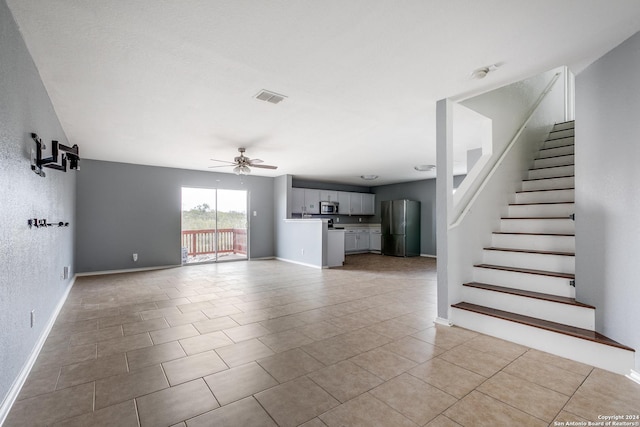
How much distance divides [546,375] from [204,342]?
276cm

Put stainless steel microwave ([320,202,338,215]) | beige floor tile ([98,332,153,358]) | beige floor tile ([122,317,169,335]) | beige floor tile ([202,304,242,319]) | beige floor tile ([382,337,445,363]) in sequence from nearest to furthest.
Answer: beige floor tile ([382,337,445,363])
beige floor tile ([98,332,153,358])
beige floor tile ([122,317,169,335])
beige floor tile ([202,304,242,319])
stainless steel microwave ([320,202,338,215])

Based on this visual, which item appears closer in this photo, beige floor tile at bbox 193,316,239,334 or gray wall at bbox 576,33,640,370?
gray wall at bbox 576,33,640,370

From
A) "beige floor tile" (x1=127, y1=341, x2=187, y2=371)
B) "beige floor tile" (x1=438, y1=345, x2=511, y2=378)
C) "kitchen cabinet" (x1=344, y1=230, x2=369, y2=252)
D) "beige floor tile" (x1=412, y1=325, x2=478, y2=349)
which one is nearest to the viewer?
"beige floor tile" (x1=438, y1=345, x2=511, y2=378)

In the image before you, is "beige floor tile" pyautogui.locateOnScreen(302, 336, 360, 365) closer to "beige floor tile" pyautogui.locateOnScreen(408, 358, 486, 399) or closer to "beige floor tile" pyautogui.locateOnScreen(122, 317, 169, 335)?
"beige floor tile" pyautogui.locateOnScreen(408, 358, 486, 399)

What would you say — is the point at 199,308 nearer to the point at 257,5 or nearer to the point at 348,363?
the point at 348,363

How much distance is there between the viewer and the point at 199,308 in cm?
371

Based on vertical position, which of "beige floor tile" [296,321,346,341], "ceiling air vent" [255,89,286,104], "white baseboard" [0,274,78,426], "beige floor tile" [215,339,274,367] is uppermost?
"ceiling air vent" [255,89,286,104]

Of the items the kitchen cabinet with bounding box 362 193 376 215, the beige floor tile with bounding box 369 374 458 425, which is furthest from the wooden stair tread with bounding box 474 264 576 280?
the kitchen cabinet with bounding box 362 193 376 215

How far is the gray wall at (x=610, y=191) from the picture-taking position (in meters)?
2.10

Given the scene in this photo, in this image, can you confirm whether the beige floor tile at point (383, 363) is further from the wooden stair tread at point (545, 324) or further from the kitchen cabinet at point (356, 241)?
the kitchen cabinet at point (356, 241)

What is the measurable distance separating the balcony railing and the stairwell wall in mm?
5997

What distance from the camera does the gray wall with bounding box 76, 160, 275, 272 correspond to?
590 centimetres

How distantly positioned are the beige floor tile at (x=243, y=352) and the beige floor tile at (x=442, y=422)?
1.33 m

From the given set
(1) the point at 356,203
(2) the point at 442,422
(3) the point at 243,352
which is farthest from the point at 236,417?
(1) the point at 356,203
